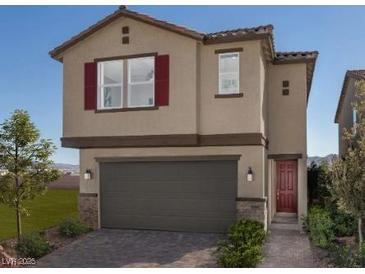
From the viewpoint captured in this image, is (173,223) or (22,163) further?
(173,223)

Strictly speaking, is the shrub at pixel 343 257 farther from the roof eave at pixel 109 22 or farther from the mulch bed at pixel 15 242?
the mulch bed at pixel 15 242

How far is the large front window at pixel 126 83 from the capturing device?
14.0 meters

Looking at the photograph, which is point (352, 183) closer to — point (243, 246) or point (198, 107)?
point (243, 246)

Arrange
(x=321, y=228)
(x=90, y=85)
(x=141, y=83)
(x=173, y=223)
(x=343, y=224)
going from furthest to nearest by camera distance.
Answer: (x=90, y=85) < (x=173, y=223) < (x=141, y=83) < (x=343, y=224) < (x=321, y=228)

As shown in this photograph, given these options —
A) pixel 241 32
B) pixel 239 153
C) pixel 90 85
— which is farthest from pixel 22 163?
pixel 241 32

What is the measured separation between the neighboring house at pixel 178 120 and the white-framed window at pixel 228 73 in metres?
0.03

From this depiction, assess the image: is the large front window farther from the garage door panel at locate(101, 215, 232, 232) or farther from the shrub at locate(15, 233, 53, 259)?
the shrub at locate(15, 233, 53, 259)

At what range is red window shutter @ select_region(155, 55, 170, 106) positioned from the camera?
1344 cm

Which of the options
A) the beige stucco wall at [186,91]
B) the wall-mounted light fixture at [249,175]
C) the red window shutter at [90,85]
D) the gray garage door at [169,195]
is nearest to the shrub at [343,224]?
the wall-mounted light fixture at [249,175]

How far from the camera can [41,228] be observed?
15.3 m

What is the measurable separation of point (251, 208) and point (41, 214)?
1066cm

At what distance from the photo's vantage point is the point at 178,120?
523 inches

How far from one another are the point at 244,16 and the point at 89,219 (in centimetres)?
968
